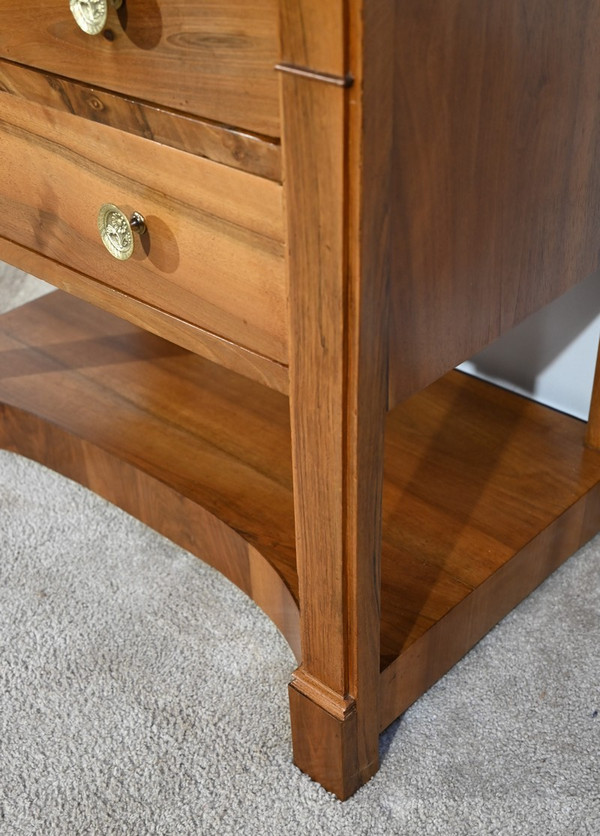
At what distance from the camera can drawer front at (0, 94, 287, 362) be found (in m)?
0.62

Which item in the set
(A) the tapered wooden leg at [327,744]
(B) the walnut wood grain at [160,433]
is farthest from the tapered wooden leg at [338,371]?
(B) the walnut wood grain at [160,433]

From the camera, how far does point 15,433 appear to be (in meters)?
1.14

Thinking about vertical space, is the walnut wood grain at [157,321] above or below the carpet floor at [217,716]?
above

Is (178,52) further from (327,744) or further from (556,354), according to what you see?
(556,354)

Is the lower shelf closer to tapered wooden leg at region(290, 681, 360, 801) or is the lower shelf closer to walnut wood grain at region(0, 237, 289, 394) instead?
tapered wooden leg at region(290, 681, 360, 801)

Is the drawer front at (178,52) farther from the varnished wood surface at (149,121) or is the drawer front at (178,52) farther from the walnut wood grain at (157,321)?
the walnut wood grain at (157,321)

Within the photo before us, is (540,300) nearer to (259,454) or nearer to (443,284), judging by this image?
(443,284)

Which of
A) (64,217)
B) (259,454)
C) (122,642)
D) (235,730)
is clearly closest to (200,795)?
(235,730)

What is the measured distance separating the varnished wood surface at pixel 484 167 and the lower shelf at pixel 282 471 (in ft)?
0.84

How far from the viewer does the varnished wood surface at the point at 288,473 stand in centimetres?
87

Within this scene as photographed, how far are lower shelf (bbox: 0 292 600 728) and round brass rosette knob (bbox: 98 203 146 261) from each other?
1.05 ft

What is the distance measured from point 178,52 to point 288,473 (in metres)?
0.49

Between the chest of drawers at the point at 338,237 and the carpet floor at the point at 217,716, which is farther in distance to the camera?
the carpet floor at the point at 217,716

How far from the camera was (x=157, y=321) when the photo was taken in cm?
73
